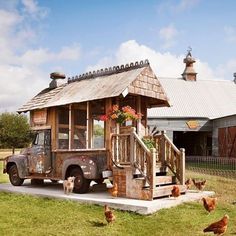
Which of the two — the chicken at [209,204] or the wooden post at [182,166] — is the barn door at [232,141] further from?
the chicken at [209,204]

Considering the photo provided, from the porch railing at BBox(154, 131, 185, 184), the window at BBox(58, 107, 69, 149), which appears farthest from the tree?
the porch railing at BBox(154, 131, 185, 184)

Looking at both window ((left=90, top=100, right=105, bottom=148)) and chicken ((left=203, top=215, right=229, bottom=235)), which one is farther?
window ((left=90, top=100, right=105, bottom=148))

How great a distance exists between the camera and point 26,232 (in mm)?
7594

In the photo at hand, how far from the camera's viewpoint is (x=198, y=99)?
112ft

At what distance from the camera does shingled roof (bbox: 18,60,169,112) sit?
11412 mm

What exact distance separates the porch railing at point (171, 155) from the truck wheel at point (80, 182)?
2365 mm

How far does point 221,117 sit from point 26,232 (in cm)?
2451

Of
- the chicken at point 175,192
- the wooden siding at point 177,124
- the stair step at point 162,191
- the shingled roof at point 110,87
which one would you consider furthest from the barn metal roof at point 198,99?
the chicken at point 175,192

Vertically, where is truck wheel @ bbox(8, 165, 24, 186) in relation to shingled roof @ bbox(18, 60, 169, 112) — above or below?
below

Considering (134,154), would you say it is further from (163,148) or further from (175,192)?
(163,148)

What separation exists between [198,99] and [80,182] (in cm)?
2434

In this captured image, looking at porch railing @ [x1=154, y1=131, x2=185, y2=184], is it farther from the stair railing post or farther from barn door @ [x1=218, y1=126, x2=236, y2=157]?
barn door @ [x1=218, y1=126, x2=236, y2=157]

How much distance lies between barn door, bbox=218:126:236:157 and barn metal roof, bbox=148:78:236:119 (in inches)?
89.1

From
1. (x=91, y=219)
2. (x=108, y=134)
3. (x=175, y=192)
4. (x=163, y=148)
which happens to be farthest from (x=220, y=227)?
(x=108, y=134)
